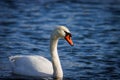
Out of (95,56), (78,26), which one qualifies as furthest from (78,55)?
(78,26)

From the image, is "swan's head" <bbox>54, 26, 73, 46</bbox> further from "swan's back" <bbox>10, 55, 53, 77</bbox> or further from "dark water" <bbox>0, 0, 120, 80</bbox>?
"dark water" <bbox>0, 0, 120, 80</bbox>

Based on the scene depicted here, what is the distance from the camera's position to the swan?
16281 mm

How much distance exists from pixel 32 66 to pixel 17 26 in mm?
7478

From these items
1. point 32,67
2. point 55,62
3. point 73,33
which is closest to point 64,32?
point 55,62

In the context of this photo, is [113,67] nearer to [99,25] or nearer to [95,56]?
[95,56]

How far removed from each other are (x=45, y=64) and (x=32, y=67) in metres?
0.37

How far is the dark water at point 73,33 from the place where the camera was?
689 inches

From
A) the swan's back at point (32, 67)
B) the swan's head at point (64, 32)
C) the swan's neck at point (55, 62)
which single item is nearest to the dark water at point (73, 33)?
the swan's neck at point (55, 62)

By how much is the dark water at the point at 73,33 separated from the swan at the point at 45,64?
32 centimetres

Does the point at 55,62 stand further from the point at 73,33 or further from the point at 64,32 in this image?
the point at 73,33

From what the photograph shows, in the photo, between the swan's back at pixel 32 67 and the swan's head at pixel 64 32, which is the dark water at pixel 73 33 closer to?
the swan's back at pixel 32 67

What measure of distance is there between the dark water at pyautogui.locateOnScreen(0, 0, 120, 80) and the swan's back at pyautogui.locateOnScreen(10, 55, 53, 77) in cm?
34

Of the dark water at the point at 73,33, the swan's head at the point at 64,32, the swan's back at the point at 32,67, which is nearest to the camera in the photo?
the swan's head at the point at 64,32

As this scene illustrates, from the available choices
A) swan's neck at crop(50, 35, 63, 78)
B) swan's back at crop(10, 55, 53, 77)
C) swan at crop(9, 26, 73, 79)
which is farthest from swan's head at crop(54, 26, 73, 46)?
swan's back at crop(10, 55, 53, 77)
